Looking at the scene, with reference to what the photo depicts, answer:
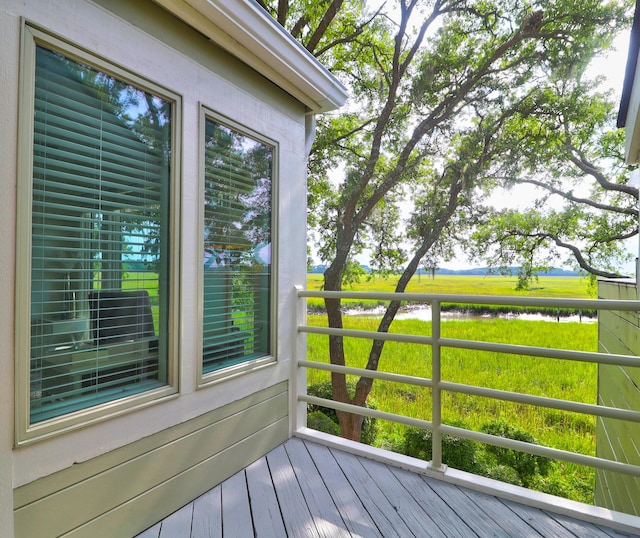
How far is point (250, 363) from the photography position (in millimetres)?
2357

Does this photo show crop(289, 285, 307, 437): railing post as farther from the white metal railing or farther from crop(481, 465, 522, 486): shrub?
crop(481, 465, 522, 486): shrub

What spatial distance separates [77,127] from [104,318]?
77cm

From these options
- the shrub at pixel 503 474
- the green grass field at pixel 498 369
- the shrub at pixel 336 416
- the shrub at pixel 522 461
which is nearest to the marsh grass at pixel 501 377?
the green grass field at pixel 498 369

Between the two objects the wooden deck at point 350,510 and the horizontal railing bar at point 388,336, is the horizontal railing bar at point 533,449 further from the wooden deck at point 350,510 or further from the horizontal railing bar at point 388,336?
the horizontal railing bar at point 388,336

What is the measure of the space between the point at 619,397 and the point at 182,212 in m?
Result: 3.74

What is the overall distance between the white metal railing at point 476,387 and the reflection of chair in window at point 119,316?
116 cm

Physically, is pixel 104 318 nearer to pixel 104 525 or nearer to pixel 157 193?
pixel 157 193

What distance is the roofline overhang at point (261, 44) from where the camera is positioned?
180 cm

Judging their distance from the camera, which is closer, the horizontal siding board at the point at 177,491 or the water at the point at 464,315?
the horizontal siding board at the point at 177,491

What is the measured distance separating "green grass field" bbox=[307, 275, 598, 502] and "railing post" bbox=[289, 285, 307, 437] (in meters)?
5.05

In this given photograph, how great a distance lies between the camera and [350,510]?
72.9 inches

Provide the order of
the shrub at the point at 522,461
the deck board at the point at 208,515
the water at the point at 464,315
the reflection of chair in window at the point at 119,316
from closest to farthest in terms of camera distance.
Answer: the reflection of chair in window at the point at 119,316, the deck board at the point at 208,515, the shrub at the point at 522,461, the water at the point at 464,315

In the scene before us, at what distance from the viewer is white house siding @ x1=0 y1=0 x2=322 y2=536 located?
126 centimetres

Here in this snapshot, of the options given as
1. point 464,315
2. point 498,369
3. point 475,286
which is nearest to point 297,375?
point 475,286
